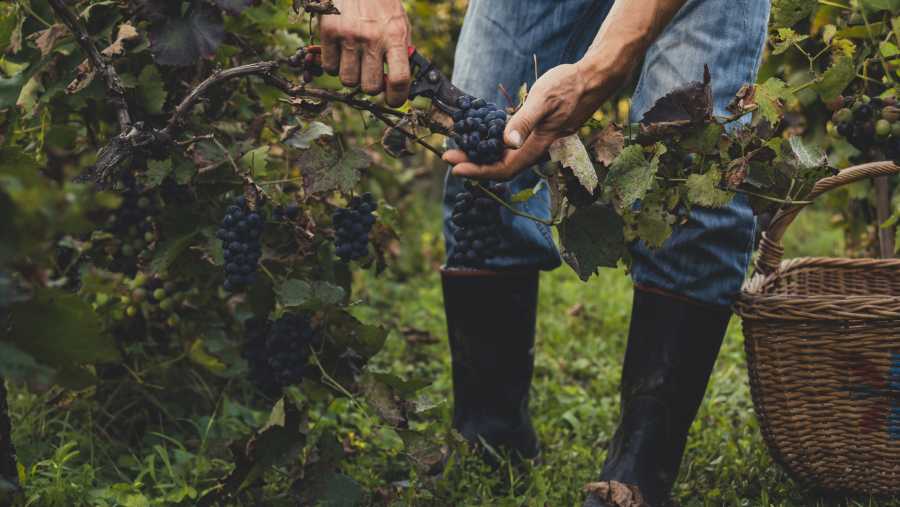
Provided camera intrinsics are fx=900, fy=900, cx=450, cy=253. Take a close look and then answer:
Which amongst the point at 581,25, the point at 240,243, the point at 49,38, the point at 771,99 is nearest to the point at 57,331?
the point at 240,243

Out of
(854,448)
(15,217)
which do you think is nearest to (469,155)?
(15,217)

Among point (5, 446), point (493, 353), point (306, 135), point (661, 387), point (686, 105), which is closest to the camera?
point (5, 446)

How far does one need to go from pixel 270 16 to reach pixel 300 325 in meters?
0.75

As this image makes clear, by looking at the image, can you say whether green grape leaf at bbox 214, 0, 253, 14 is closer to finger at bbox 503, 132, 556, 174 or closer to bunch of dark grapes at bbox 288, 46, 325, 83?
bunch of dark grapes at bbox 288, 46, 325, 83

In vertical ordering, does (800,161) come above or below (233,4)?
below

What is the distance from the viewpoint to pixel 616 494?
5.70 ft

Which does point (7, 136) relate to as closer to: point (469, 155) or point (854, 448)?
point (469, 155)

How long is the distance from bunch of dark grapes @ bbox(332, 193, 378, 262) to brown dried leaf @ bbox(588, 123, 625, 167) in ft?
1.32

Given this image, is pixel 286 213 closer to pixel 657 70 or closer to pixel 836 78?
pixel 657 70

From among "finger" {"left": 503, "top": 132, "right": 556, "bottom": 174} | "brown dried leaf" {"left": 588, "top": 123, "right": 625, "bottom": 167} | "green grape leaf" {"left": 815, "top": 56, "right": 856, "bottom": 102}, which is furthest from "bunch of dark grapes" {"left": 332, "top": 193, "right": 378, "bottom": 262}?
"green grape leaf" {"left": 815, "top": 56, "right": 856, "bottom": 102}

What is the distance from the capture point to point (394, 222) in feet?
6.03

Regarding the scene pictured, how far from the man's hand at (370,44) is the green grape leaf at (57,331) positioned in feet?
1.99

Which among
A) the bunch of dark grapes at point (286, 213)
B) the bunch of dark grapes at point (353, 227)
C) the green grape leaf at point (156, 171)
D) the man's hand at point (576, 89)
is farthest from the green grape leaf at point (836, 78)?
the green grape leaf at point (156, 171)

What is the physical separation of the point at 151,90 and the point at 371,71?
59 centimetres
